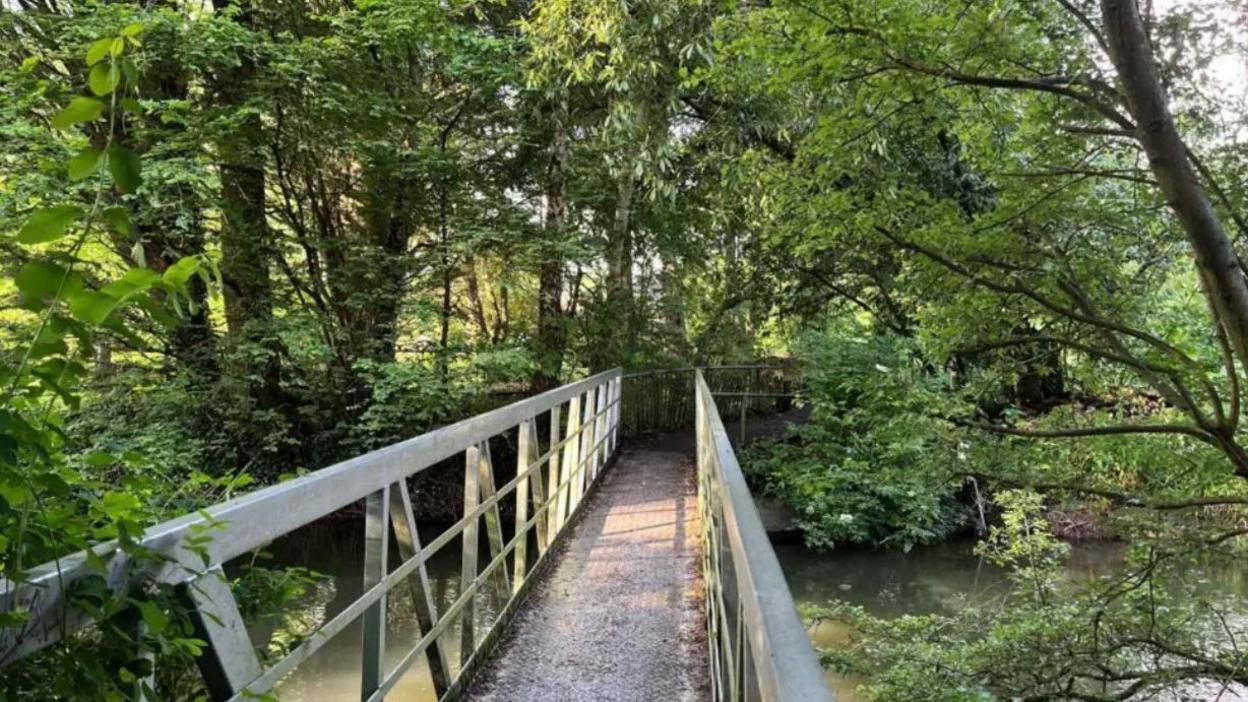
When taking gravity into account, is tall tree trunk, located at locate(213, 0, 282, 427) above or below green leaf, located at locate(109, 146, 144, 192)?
above

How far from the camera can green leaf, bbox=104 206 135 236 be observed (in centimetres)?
93

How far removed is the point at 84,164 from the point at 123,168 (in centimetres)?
4

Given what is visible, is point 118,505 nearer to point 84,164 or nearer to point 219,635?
point 219,635

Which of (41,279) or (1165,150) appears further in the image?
(1165,150)

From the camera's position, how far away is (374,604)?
6.60ft

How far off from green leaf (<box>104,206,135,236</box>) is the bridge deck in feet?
7.20

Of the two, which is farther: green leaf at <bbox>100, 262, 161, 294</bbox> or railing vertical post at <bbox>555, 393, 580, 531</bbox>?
railing vertical post at <bbox>555, 393, 580, 531</bbox>

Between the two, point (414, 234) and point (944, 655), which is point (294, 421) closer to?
point (414, 234)

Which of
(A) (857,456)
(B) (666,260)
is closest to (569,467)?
(A) (857,456)

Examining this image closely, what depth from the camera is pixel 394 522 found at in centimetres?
232

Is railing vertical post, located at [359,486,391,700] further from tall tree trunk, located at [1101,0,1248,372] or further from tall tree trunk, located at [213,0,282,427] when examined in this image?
tall tree trunk, located at [213,0,282,427]

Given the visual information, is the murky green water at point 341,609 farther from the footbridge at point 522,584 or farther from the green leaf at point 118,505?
the green leaf at point 118,505

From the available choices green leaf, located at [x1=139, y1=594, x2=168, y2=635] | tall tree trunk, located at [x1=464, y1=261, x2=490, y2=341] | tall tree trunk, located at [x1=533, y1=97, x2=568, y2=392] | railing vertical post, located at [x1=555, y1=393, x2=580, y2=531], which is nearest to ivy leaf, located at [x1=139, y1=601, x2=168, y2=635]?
green leaf, located at [x1=139, y1=594, x2=168, y2=635]

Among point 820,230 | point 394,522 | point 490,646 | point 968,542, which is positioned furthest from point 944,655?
point 968,542
